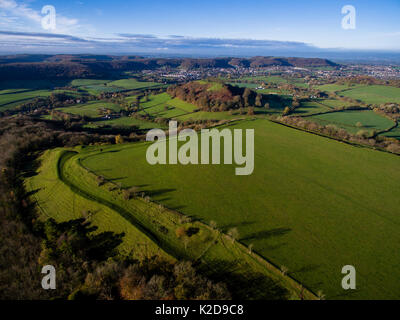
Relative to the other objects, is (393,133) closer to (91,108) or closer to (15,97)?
(91,108)

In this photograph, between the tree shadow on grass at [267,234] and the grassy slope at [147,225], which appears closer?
the grassy slope at [147,225]

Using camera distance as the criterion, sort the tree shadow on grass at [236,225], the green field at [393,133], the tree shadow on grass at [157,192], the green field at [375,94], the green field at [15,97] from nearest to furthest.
A: the tree shadow on grass at [236,225] < the tree shadow on grass at [157,192] < the green field at [393,133] < the green field at [15,97] < the green field at [375,94]

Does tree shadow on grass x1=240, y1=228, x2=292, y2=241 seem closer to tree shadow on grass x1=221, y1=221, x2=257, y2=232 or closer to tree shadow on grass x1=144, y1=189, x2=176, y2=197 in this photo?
tree shadow on grass x1=221, y1=221, x2=257, y2=232

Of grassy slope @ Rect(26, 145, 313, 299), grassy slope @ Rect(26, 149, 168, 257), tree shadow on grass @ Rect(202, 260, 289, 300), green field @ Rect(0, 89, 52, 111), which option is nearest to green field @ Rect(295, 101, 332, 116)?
grassy slope @ Rect(26, 145, 313, 299)

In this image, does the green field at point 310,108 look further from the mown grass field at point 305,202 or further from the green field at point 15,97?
the green field at point 15,97

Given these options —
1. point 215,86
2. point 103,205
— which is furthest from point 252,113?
point 103,205

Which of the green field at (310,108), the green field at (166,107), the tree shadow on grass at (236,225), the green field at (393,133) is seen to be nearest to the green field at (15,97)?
the green field at (166,107)
